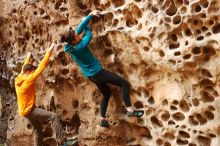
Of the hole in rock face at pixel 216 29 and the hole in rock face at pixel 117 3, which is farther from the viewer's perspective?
the hole in rock face at pixel 117 3

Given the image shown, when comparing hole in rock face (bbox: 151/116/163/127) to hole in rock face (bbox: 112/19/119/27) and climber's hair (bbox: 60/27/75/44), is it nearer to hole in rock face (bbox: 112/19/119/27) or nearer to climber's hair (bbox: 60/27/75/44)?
hole in rock face (bbox: 112/19/119/27)

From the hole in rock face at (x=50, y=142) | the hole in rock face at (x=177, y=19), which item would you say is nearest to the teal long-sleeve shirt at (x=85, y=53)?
the hole in rock face at (x=177, y=19)

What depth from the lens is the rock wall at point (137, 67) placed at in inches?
181

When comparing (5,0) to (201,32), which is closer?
(201,32)

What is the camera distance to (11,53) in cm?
659

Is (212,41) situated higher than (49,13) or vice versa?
(49,13)

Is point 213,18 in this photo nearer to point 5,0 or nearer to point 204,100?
point 204,100

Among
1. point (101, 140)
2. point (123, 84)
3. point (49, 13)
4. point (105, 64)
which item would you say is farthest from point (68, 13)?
point (101, 140)

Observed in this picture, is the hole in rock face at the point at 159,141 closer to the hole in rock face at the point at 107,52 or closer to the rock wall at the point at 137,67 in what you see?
the rock wall at the point at 137,67

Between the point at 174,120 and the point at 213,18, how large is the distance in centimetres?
117

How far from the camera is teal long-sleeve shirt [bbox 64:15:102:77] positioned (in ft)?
16.1

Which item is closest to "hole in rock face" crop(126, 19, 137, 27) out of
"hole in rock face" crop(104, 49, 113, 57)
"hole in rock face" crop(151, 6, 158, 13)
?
"hole in rock face" crop(151, 6, 158, 13)

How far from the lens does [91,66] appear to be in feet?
16.3

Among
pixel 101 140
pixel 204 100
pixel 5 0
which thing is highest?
pixel 5 0
